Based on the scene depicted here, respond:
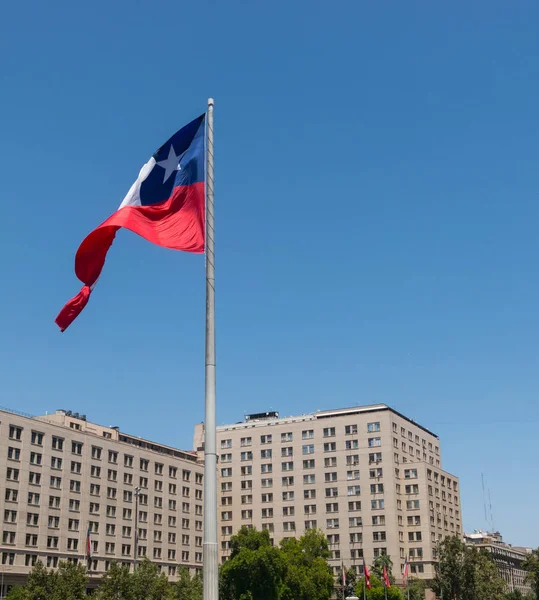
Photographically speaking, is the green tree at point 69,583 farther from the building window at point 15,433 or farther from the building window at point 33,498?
the building window at point 15,433

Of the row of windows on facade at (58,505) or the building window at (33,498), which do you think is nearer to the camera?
the row of windows on facade at (58,505)

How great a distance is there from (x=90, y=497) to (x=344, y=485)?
52886mm

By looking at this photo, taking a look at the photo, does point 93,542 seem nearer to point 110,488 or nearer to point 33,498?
point 110,488

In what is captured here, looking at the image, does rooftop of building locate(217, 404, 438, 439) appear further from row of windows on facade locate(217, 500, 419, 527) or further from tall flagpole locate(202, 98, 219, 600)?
tall flagpole locate(202, 98, 219, 600)

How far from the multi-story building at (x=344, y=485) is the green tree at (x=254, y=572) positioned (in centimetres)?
4162

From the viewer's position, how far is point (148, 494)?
141m

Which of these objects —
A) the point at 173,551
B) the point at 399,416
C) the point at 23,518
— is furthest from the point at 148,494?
the point at 399,416

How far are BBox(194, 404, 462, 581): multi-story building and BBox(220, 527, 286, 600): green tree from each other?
41620 millimetres

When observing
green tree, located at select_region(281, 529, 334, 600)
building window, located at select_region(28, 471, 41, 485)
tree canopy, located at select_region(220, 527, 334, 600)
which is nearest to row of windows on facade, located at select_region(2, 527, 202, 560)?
building window, located at select_region(28, 471, 41, 485)

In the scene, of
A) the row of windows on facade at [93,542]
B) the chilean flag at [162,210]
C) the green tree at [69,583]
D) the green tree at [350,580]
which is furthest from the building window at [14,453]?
the chilean flag at [162,210]

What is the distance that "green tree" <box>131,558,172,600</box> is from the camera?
349ft

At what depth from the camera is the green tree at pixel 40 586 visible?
93312 mm

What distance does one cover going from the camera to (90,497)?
126750 millimetres

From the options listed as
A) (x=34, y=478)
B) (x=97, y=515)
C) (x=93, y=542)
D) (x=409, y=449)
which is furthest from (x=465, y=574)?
(x=34, y=478)
